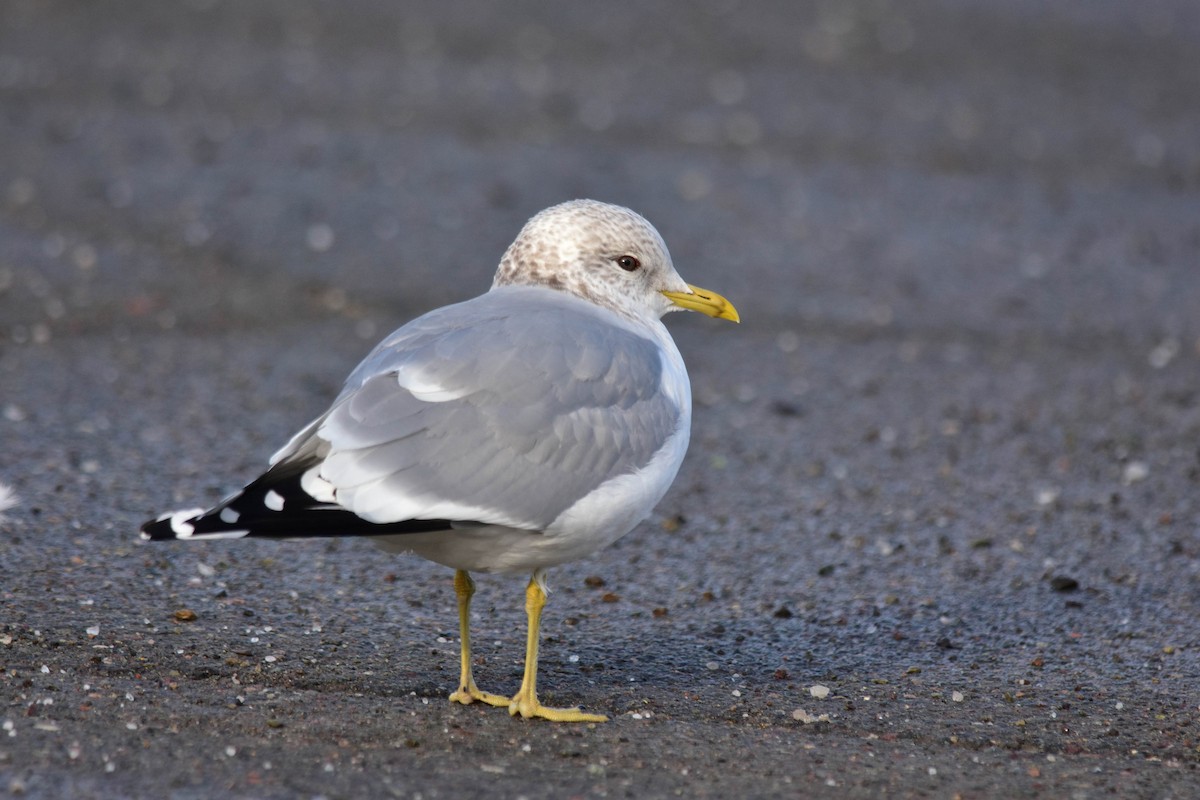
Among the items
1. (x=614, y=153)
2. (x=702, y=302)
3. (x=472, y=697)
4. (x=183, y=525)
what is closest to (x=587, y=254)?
(x=702, y=302)

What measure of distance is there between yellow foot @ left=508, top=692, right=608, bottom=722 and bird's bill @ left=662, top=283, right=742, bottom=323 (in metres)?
1.31

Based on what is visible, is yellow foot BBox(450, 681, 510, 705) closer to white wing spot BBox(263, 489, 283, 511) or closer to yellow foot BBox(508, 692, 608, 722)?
yellow foot BBox(508, 692, 608, 722)

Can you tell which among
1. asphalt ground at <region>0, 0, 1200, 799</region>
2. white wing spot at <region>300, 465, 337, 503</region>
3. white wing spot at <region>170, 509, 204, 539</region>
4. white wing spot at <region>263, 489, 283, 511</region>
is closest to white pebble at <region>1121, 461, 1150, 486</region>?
asphalt ground at <region>0, 0, 1200, 799</region>

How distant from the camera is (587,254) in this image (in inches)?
171

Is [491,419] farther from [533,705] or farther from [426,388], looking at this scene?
[533,705]

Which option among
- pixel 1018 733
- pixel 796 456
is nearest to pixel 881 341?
pixel 796 456

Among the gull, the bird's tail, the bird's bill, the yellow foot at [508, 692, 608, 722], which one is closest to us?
the bird's tail

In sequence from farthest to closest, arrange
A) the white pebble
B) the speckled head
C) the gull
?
the white pebble
the speckled head
the gull

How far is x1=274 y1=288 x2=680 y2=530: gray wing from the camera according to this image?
3.62 metres

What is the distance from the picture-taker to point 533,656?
405 cm

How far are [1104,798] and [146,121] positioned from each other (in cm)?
872

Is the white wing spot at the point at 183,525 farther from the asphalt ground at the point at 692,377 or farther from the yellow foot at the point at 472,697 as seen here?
the yellow foot at the point at 472,697

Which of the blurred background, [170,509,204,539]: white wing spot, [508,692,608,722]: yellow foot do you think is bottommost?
[508,692,608,722]: yellow foot

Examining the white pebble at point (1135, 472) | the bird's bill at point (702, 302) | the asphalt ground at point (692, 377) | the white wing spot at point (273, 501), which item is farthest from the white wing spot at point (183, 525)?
the white pebble at point (1135, 472)
